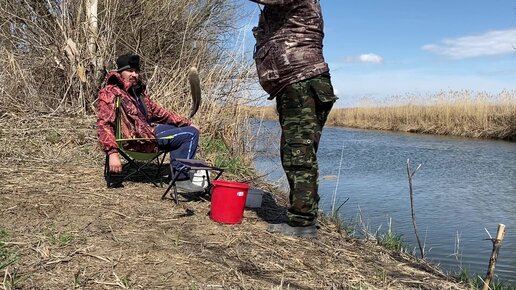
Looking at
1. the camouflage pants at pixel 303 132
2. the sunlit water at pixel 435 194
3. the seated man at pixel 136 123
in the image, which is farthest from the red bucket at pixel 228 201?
the sunlit water at pixel 435 194

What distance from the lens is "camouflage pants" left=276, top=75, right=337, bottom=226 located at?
3.74 metres

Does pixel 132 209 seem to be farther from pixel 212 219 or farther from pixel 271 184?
pixel 271 184

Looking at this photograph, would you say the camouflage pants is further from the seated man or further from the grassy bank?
the grassy bank

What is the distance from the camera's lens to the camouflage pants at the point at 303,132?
374 cm

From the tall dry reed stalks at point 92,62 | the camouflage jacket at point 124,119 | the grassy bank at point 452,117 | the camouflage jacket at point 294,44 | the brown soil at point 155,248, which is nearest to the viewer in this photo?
the brown soil at point 155,248

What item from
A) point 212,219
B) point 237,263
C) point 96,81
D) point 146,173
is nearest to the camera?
point 237,263

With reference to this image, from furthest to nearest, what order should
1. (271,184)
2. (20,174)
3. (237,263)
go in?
(271,184) → (20,174) → (237,263)

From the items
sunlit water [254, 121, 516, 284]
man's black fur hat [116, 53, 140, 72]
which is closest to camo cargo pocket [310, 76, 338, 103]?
man's black fur hat [116, 53, 140, 72]

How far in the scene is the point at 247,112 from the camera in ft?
26.8

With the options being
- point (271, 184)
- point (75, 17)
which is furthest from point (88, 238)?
point (75, 17)

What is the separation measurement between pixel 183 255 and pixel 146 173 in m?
2.65

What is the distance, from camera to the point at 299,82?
3.71 m

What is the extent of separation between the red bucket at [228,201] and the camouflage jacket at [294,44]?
817mm

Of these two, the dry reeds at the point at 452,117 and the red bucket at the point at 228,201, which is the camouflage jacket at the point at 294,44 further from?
the dry reeds at the point at 452,117
